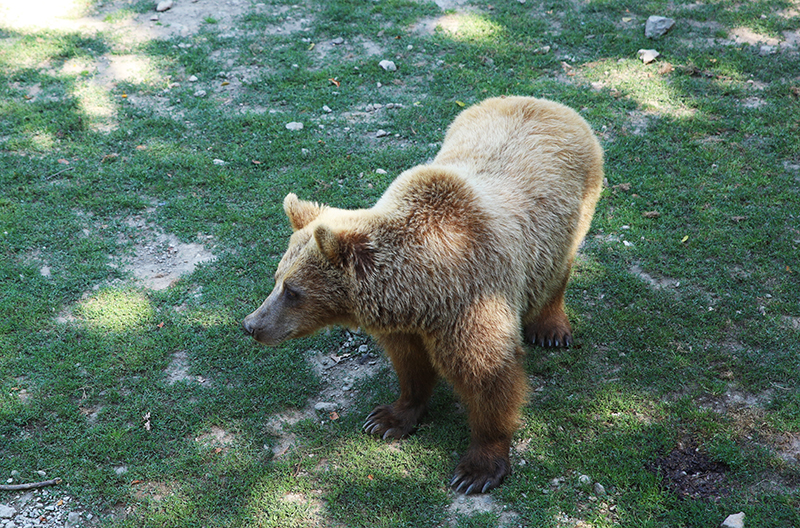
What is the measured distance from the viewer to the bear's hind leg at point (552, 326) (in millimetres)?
4980

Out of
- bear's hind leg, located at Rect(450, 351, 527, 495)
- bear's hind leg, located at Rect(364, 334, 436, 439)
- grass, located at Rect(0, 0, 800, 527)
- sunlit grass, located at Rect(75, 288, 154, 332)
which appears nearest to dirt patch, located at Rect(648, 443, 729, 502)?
grass, located at Rect(0, 0, 800, 527)

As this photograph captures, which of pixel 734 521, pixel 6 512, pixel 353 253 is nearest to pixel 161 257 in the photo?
pixel 6 512

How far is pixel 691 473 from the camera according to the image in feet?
12.9

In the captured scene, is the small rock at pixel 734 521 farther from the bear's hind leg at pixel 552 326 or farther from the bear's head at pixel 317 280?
the bear's head at pixel 317 280

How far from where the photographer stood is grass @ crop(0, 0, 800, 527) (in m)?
3.98

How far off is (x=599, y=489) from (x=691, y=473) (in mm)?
614

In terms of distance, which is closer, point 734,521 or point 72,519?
point 734,521

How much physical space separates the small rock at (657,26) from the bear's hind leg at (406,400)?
703 cm

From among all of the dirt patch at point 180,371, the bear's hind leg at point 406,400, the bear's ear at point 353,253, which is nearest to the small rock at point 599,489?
the bear's hind leg at point 406,400

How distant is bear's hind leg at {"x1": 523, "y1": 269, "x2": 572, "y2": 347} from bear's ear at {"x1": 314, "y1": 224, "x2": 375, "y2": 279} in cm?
192

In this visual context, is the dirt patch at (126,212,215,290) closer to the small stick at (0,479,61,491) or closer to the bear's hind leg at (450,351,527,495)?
the small stick at (0,479,61,491)

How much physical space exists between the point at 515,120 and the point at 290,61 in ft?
16.8

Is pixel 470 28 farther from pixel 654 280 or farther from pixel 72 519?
pixel 72 519

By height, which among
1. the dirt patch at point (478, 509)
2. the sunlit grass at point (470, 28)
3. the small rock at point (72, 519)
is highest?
the sunlit grass at point (470, 28)
